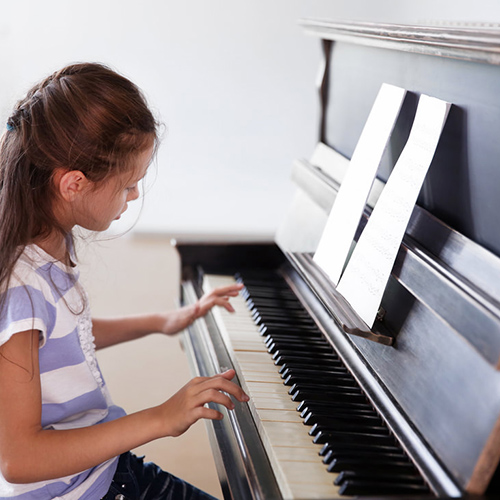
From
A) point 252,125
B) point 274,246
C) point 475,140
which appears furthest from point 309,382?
point 252,125

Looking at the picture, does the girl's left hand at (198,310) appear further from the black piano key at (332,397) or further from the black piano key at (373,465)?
the black piano key at (373,465)

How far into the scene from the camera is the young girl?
1.00 metres

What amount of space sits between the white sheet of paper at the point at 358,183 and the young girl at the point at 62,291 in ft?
1.06

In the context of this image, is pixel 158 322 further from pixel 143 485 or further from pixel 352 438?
pixel 352 438

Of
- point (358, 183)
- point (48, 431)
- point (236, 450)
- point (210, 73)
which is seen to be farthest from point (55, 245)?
point (210, 73)

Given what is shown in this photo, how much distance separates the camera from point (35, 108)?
3.51ft

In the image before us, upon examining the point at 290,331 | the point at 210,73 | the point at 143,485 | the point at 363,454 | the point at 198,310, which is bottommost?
the point at 143,485

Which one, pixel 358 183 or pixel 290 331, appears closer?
pixel 358 183

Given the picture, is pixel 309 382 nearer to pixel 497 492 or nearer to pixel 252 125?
pixel 497 492

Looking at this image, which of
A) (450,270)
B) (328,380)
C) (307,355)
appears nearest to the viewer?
(450,270)

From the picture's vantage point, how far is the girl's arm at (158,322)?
153 cm

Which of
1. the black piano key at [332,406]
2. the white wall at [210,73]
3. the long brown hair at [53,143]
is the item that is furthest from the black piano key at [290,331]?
the white wall at [210,73]

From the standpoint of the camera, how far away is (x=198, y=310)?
1.61 m

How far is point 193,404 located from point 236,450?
0.11 meters
